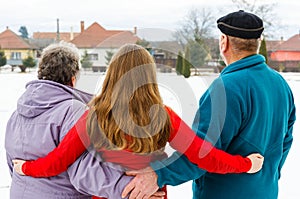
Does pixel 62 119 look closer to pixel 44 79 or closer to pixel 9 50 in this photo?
pixel 44 79

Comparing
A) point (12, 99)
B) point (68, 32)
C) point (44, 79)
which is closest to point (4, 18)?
point (68, 32)

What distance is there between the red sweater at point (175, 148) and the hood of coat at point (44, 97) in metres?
0.12

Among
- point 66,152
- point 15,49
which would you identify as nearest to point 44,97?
point 66,152

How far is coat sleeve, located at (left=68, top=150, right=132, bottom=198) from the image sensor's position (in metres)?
1.16

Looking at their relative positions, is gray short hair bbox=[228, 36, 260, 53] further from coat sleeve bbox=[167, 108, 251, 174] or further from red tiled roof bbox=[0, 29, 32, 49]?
red tiled roof bbox=[0, 29, 32, 49]

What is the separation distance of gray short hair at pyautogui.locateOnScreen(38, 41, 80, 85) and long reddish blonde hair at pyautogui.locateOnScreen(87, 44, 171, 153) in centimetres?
20

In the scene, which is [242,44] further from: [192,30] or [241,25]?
[192,30]

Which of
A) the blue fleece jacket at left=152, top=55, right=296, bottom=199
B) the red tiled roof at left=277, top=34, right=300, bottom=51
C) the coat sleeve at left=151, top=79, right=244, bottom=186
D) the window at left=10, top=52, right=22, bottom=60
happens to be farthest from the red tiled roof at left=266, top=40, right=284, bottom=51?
the coat sleeve at left=151, top=79, right=244, bottom=186

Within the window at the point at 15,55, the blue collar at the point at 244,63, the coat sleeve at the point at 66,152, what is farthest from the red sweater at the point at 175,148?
the window at the point at 15,55

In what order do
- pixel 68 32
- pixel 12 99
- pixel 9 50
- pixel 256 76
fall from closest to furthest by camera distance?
1. pixel 256 76
2. pixel 12 99
3. pixel 9 50
4. pixel 68 32

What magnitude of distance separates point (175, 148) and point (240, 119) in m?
0.21

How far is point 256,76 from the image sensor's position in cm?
126

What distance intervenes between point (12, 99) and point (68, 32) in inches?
1026

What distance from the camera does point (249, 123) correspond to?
4.06 ft
